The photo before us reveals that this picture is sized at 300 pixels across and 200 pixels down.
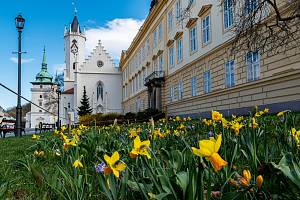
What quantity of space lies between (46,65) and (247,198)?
113873mm

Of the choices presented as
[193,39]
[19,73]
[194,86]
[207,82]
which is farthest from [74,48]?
[19,73]

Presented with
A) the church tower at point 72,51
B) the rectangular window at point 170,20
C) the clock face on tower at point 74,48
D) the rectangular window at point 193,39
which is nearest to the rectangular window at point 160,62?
the rectangular window at point 170,20

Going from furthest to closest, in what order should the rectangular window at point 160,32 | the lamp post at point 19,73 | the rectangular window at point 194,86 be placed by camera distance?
the rectangular window at point 160,32 < the rectangular window at point 194,86 < the lamp post at point 19,73

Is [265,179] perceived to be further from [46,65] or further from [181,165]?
[46,65]

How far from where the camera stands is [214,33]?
19.9 m

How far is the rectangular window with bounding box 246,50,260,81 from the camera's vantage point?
15.5 m

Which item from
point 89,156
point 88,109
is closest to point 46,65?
point 88,109

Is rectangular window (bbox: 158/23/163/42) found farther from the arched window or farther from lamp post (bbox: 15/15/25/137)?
the arched window

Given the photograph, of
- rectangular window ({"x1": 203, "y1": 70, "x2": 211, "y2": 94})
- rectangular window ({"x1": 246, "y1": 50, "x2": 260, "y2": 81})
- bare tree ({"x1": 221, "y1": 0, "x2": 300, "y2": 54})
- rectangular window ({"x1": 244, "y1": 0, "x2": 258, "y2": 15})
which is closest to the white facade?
rectangular window ({"x1": 203, "y1": 70, "x2": 211, "y2": 94})

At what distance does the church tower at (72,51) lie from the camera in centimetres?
7969

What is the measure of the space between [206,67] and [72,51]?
214ft

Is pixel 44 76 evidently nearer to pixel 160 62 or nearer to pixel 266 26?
pixel 160 62

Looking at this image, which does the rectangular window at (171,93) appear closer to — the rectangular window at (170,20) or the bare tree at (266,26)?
the rectangular window at (170,20)

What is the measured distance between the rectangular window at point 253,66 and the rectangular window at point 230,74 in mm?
1636
